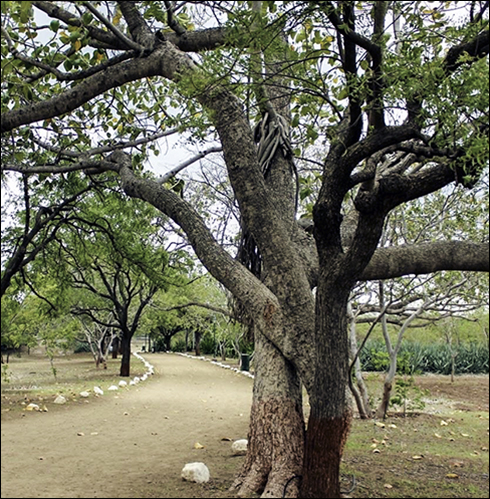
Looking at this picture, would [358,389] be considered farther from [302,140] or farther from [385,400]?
[302,140]

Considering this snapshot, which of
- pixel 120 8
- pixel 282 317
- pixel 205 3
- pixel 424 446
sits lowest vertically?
pixel 424 446

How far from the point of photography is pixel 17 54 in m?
4.09

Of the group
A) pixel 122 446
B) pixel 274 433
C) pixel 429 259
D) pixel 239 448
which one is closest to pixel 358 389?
pixel 239 448

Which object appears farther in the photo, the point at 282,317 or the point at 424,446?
the point at 424,446

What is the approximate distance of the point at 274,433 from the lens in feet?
13.1

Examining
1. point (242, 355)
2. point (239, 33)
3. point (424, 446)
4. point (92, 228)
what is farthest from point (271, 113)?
point (242, 355)

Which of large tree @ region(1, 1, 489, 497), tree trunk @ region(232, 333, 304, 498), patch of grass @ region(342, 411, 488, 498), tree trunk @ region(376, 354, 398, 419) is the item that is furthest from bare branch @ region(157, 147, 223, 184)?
tree trunk @ region(376, 354, 398, 419)

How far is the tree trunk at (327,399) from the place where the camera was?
3600mm

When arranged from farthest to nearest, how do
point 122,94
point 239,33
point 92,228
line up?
1. point 92,228
2. point 122,94
3. point 239,33

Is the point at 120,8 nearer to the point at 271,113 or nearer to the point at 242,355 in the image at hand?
the point at 271,113

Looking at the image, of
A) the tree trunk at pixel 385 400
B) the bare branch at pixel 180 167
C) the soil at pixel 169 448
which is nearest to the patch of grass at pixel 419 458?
the soil at pixel 169 448

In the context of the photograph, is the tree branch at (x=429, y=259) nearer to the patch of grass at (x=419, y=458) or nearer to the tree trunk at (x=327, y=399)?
the tree trunk at (x=327, y=399)

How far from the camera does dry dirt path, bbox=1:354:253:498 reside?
4.23m

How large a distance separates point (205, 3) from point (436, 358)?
18.7m
